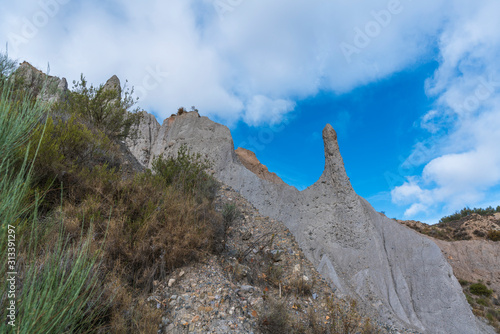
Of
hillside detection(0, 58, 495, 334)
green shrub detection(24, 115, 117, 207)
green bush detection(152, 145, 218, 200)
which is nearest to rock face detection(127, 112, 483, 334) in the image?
hillside detection(0, 58, 495, 334)

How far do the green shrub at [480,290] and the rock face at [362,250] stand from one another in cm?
1285

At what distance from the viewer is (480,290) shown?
19438 millimetres

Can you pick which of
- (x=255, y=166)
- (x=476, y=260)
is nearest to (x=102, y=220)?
(x=255, y=166)

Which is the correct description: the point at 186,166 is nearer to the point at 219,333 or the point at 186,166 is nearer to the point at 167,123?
the point at 219,333

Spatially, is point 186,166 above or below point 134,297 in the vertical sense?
above

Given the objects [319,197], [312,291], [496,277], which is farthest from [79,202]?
[496,277]

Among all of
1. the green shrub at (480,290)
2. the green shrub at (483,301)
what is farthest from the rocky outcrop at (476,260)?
the green shrub at (483,301)

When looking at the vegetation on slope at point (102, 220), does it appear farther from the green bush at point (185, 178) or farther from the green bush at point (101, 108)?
the green bush at point (101, 108)

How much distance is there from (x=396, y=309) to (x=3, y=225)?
11560 mm

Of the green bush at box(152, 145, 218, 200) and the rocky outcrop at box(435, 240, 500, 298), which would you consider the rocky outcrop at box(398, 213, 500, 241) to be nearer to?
the rocky outcrop at box(435, 240, 500, 298)

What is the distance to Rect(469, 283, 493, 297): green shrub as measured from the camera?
19.3m

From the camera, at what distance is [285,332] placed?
4.22 m

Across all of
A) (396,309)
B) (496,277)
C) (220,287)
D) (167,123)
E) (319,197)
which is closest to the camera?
(220,287)

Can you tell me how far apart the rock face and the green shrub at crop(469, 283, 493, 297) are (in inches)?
506
